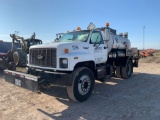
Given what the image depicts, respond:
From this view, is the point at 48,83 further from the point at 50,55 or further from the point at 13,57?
the point at 13,57

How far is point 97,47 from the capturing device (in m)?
7.22

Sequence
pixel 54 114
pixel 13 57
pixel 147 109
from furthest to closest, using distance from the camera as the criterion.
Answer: pixel 13 57 → pixel 147 109 → pixel 54 114

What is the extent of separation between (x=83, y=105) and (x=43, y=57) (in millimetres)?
2107

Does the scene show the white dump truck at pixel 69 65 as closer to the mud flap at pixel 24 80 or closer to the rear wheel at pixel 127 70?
the mud flap at pixel 24 80

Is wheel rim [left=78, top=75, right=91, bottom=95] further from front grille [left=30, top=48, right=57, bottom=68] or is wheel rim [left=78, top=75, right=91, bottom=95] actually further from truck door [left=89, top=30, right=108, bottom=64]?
truck door [left=89, top=30, right=108, bottom=64]

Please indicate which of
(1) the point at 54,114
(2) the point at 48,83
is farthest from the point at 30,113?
(2) the point at 48,83

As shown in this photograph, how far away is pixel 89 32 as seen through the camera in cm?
707

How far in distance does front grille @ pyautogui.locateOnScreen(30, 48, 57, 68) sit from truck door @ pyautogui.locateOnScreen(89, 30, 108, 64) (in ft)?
5.45

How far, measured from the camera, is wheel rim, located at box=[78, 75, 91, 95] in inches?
234

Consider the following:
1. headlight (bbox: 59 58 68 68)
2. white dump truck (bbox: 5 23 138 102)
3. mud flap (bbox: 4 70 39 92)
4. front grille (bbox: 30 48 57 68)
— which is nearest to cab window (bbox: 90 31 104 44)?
white dump truck (bbox: 5 23 138 102)

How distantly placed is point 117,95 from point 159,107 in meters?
1.70

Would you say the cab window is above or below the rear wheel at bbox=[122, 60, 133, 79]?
above

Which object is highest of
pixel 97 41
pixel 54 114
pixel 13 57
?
pixel 97 41

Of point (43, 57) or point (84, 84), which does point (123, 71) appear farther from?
point (43, 57)
